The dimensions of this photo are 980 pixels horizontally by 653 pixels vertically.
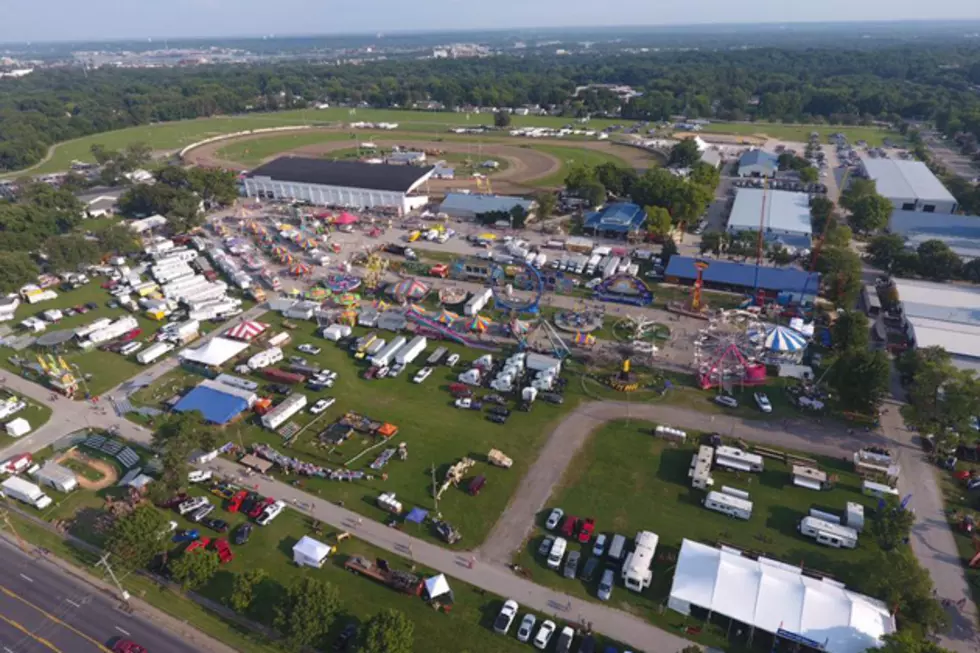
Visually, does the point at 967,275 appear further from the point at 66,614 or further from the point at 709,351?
the point at 66,614

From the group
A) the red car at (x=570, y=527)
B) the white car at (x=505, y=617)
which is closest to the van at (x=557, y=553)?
the red car at (x=570, y=527)

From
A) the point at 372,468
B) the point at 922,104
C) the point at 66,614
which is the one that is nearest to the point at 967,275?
the point at 372,468

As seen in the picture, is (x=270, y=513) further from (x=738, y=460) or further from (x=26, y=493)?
(x=738, y=460)

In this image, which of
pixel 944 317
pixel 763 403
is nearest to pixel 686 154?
pixel 944 317

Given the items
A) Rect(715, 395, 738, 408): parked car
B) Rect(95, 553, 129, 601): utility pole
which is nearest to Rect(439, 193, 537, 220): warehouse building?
Rect(715, 395, 738, 408): parked car

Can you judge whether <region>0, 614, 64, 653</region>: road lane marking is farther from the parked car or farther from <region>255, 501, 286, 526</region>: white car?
the parked car

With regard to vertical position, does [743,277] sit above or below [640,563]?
above

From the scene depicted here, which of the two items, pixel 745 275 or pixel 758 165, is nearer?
pixel 745 275
